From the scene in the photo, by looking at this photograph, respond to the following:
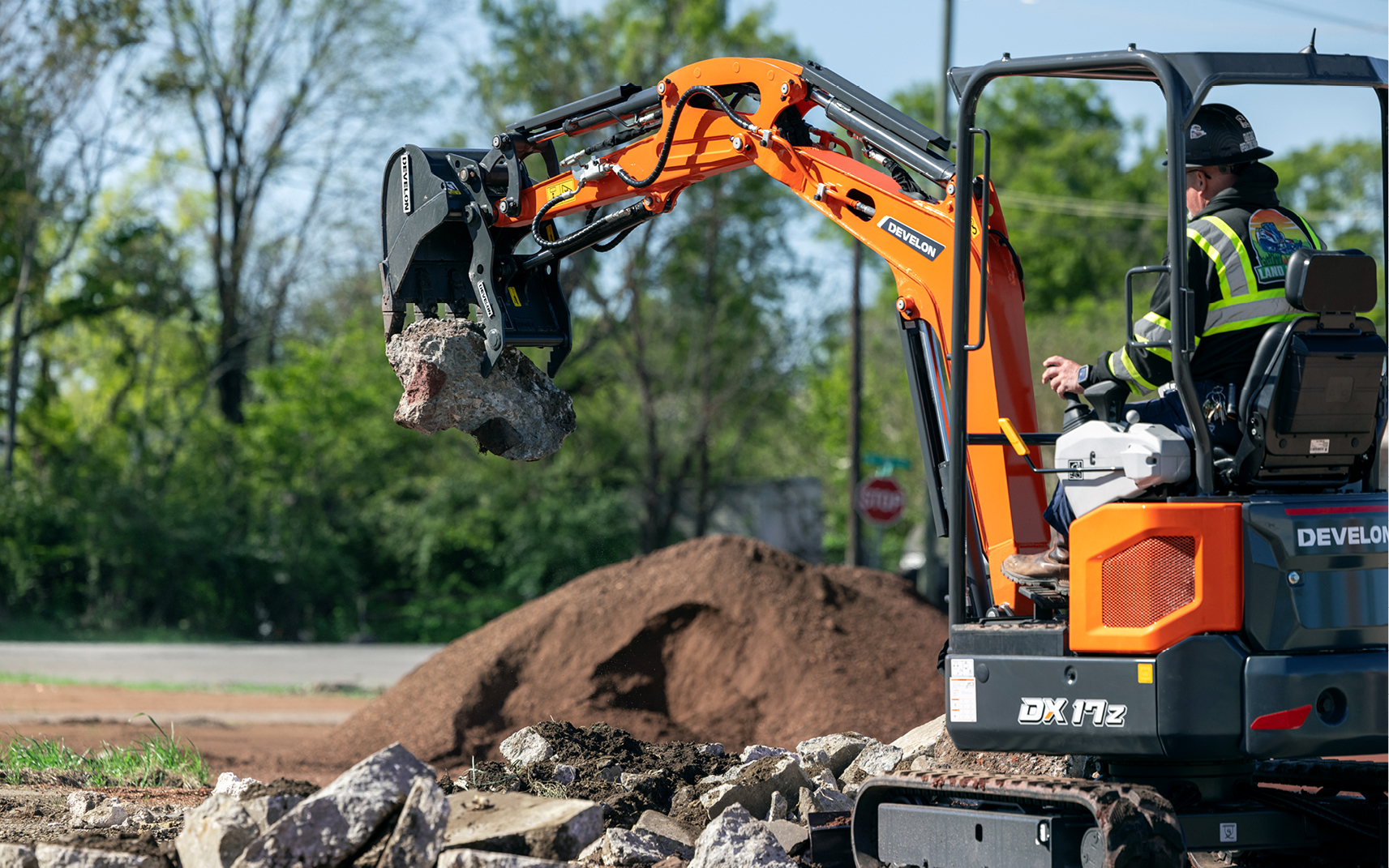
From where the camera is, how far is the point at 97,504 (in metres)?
21.8

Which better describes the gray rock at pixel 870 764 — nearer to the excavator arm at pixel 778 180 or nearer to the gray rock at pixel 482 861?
the excavator arm at pixel 778 180

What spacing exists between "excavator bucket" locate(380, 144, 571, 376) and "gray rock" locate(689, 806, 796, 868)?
2.69m

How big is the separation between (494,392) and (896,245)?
2.33 m

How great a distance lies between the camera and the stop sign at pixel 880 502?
1856 centimetres

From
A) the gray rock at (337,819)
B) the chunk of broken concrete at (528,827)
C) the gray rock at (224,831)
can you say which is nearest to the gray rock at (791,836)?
the chunk of broken concrete at (528,827)

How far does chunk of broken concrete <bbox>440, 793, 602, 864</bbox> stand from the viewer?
179 inches

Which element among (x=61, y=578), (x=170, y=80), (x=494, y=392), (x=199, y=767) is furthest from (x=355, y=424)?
(x=494, y=392)

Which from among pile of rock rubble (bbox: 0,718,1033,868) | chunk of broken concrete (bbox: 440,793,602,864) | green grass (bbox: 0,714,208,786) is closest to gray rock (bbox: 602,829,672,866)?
pile of rock rubble (bbox: 0,718,1033,868)

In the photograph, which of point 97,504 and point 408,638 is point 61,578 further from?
point 408,638

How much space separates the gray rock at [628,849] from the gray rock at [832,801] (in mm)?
992

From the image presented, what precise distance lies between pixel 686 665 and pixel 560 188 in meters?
5.65

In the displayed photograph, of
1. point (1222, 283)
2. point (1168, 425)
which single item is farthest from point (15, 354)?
point (1222, 283)

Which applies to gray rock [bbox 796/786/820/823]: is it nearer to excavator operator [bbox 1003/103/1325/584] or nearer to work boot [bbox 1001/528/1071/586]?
work boot [bbox 1001/528/1071/586]

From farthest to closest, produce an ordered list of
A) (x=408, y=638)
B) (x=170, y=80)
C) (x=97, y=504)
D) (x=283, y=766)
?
(x=170, y=80)
(x=408, y=638)
(x=97, y=504)
(x=283, y=766)
